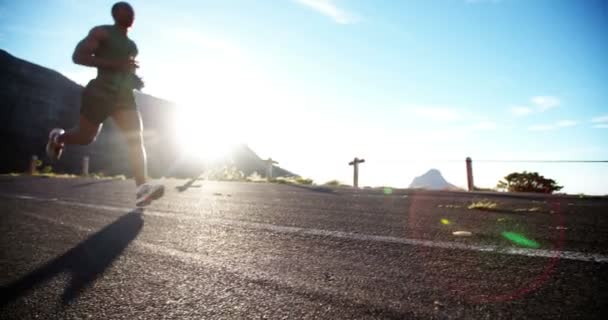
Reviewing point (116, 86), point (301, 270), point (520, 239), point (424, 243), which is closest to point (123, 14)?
point (116, 86)

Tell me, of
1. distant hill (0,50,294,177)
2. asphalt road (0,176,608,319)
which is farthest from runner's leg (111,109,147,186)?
distant hill (0,50,294,177)

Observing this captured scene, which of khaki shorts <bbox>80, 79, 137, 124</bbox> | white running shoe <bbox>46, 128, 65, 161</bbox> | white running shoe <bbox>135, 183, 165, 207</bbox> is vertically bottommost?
white running shoe <bbox>135, 183, 165, 207</bbox>

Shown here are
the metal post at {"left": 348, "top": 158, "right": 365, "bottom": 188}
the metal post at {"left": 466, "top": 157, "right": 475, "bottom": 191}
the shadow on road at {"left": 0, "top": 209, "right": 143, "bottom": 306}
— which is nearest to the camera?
Result: the shadow on road at {"left": 0, "top": 209, "right": 143, "bottom": 306}

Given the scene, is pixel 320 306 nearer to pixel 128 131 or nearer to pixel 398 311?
pixel 398 311

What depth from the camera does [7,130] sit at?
36312 mm

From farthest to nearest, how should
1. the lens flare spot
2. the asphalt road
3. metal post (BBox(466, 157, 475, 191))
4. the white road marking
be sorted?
1. metal post (BBox(466, 157, 475, 191))
2. the lens flare spot
3. the white road marking
4. the asphalt road

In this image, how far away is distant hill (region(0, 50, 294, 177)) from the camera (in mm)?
35838

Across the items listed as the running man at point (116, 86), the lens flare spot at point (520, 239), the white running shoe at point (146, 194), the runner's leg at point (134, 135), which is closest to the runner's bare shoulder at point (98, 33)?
the running man at point (116, 86)

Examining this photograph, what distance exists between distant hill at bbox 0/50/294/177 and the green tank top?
30467 millimetres

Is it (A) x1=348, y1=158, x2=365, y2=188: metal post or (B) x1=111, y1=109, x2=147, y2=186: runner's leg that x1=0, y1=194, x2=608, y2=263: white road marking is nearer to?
(B) x1=111, y1=109, x2=147, y2=186: runner's leg

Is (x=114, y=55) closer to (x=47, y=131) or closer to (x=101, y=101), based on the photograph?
(x=101, y=101)

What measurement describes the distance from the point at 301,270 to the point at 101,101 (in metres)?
3.44

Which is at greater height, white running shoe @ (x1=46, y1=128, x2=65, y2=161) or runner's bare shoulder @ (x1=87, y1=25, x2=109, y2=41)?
runner's bare shoulder @ (x1=87, y1=25, x2=109, y2=41)

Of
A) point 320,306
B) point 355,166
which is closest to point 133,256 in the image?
point 320,306
